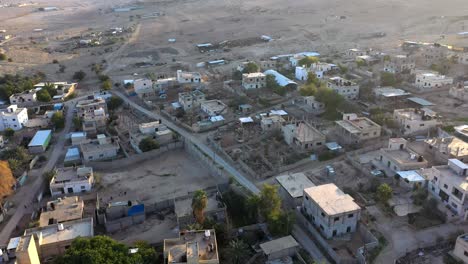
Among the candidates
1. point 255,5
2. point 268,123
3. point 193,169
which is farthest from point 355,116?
point 255,5

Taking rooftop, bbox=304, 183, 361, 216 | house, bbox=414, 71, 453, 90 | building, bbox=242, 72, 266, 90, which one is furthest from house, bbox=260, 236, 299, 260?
house, bbox=414, 71, 453, 90

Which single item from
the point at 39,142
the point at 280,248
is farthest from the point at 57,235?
the point at 39,142

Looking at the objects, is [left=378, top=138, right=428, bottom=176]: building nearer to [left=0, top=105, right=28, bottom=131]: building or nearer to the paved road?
the paved road

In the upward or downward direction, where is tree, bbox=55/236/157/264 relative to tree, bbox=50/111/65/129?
upward

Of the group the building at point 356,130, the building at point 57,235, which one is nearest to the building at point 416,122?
the building at point 356,130

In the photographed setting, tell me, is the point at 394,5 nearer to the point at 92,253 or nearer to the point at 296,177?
the point at 296,177

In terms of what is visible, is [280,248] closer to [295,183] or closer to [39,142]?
[295,183]
